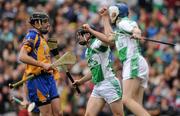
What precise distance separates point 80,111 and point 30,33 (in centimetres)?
778

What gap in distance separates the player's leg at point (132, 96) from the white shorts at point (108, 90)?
0.12 metres

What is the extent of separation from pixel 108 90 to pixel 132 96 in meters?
0.49

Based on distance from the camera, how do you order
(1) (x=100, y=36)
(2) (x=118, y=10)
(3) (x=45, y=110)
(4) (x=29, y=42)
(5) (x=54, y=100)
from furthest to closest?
(2) (x=118, y=10) → (5) (x=54, y=100) → (3) (x=45, y=110) → (4) (x=29, y=42) → (1) (x=100, y=36)

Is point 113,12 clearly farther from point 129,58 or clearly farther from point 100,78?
point 100,78

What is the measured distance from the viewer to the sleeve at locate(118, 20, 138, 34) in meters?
16.9

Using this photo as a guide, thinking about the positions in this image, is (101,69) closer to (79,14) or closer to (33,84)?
(33,84)

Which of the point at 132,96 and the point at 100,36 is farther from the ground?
the point at 100,36

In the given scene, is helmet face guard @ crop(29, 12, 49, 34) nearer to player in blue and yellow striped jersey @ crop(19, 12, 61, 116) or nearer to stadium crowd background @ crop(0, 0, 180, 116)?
player in blue and yellow striped jersey @ crop(19, 12, 61, 116)

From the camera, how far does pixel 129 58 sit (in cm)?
1712

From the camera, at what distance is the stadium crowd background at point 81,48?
952 inches

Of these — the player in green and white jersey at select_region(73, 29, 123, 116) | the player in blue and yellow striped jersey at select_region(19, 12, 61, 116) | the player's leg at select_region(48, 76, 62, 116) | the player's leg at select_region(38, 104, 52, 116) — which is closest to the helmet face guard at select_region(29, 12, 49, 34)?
the player in blue and yellow striped jersey at select_region(19, 12, 61, 116)

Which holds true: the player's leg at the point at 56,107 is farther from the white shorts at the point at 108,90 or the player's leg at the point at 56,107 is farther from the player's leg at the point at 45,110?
the white shorts at the point at 108,90

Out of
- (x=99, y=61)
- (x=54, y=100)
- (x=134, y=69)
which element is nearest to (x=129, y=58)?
(x=134, y=69)

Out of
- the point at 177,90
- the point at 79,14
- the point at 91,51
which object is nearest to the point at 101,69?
the point at 91,51
